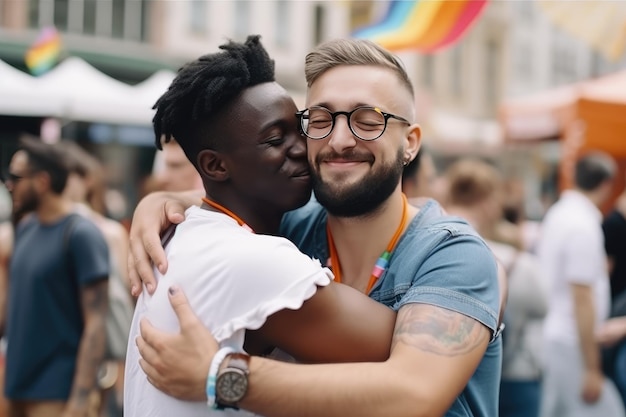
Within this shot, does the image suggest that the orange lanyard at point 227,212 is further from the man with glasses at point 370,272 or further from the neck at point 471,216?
the neck at point 471,216

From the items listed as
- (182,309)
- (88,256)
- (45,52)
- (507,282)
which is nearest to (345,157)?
(182,309)

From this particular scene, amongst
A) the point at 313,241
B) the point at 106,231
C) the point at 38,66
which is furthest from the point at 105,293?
the point at 38,66

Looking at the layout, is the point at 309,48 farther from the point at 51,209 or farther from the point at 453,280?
the point at 453,280

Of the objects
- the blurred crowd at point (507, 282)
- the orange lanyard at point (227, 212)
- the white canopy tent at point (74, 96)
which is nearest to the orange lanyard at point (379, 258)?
the orange lanyard at point (227, 212)

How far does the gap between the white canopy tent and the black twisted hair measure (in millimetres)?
7345

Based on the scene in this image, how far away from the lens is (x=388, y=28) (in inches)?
198

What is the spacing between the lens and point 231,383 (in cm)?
177

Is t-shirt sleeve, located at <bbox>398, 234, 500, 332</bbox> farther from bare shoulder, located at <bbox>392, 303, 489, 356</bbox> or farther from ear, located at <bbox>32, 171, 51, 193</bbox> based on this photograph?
ear, located at <bbox>32, 171, 51, 193</bbox>

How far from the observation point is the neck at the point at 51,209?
4453mm

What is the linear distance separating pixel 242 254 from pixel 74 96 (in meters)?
8.41

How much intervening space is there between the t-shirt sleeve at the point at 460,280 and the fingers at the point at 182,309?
51cm

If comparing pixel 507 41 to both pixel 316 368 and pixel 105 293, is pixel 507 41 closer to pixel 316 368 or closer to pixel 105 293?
pixel 105 293

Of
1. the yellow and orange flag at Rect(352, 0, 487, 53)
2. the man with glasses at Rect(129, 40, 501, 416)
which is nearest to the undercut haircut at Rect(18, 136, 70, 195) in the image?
the yellow and orange flag at Rect(352, 0, 487, 53)

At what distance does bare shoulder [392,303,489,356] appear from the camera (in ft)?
6.13
